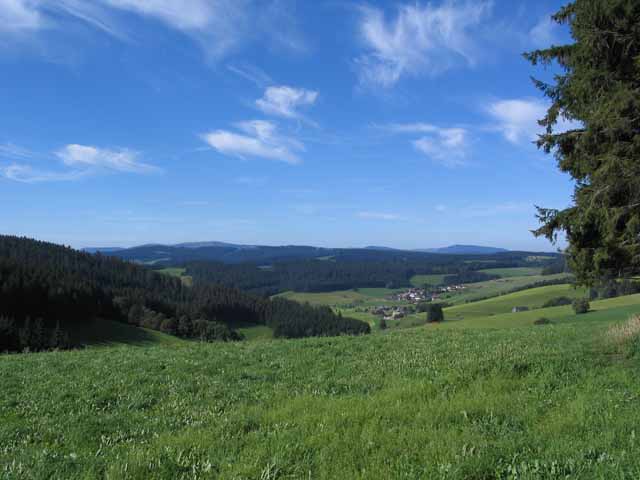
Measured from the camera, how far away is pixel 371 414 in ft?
21.2

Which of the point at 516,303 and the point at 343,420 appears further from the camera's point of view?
the point at 516,303

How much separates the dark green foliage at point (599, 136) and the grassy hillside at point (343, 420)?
4.86 meters

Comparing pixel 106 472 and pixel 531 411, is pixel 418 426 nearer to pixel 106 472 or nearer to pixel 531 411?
pixel 531 411

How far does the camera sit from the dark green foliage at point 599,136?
12.7 m

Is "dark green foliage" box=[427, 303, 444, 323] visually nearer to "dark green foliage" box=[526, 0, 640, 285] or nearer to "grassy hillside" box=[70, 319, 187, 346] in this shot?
"grassy hillside" box=[70, 319, 187, 346]

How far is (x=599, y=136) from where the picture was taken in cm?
1399

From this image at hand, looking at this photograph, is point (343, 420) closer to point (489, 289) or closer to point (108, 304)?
point (108, 304)

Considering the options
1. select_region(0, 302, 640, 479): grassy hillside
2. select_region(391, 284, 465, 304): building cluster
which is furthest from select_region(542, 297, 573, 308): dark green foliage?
select_region(0, 302, 640, 479): grassy hillside

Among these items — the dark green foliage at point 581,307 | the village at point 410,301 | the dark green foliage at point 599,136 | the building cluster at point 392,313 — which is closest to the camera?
the dark green foliage at point 599,136

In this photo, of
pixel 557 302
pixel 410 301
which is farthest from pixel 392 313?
pixel 557 302

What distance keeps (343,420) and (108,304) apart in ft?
358

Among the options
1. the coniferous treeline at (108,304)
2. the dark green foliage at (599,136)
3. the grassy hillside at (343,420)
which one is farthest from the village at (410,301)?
the grassy hillside at (343,420)

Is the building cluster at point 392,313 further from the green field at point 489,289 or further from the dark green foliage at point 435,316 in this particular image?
A: the green field at point 489,289

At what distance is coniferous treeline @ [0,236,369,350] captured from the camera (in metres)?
80.0
